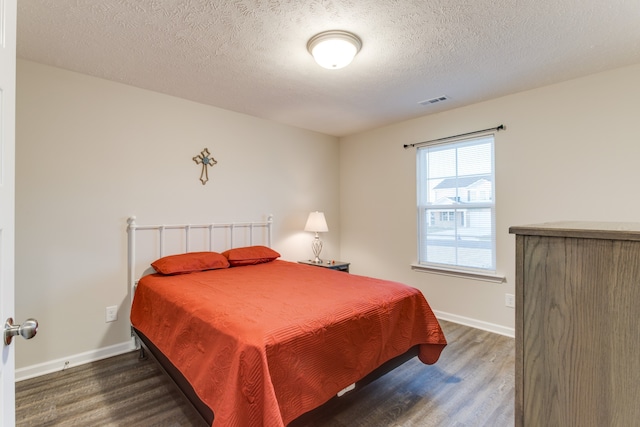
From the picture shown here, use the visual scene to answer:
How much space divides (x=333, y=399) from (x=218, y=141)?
8.90 feet

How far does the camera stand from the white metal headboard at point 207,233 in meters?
2.75

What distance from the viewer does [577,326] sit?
2.30 ft

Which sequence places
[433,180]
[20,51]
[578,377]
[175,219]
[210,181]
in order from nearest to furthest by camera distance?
[578,377] < [20,51] < [175,219] < [210,181] < [433,180]

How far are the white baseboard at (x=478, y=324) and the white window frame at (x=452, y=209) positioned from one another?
0.46m

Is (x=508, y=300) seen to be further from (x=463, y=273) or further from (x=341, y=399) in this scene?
(x=341, y=399)

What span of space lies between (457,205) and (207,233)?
8.96 ft

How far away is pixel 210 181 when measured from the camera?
128 inches

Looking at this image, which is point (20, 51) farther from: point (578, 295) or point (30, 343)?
point (578, 295)

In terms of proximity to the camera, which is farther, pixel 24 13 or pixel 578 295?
pixel 24 13

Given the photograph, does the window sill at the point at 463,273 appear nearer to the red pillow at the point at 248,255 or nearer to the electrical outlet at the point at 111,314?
the red pillow at the point at 248,255

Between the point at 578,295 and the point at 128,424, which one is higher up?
the point at 578,295

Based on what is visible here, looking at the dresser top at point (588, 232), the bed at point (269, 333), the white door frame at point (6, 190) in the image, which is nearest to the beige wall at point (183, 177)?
the bed at point (269, 333)

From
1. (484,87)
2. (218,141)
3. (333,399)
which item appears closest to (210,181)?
(218,141)

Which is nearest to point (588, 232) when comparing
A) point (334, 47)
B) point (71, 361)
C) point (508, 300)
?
point (334, 47)
